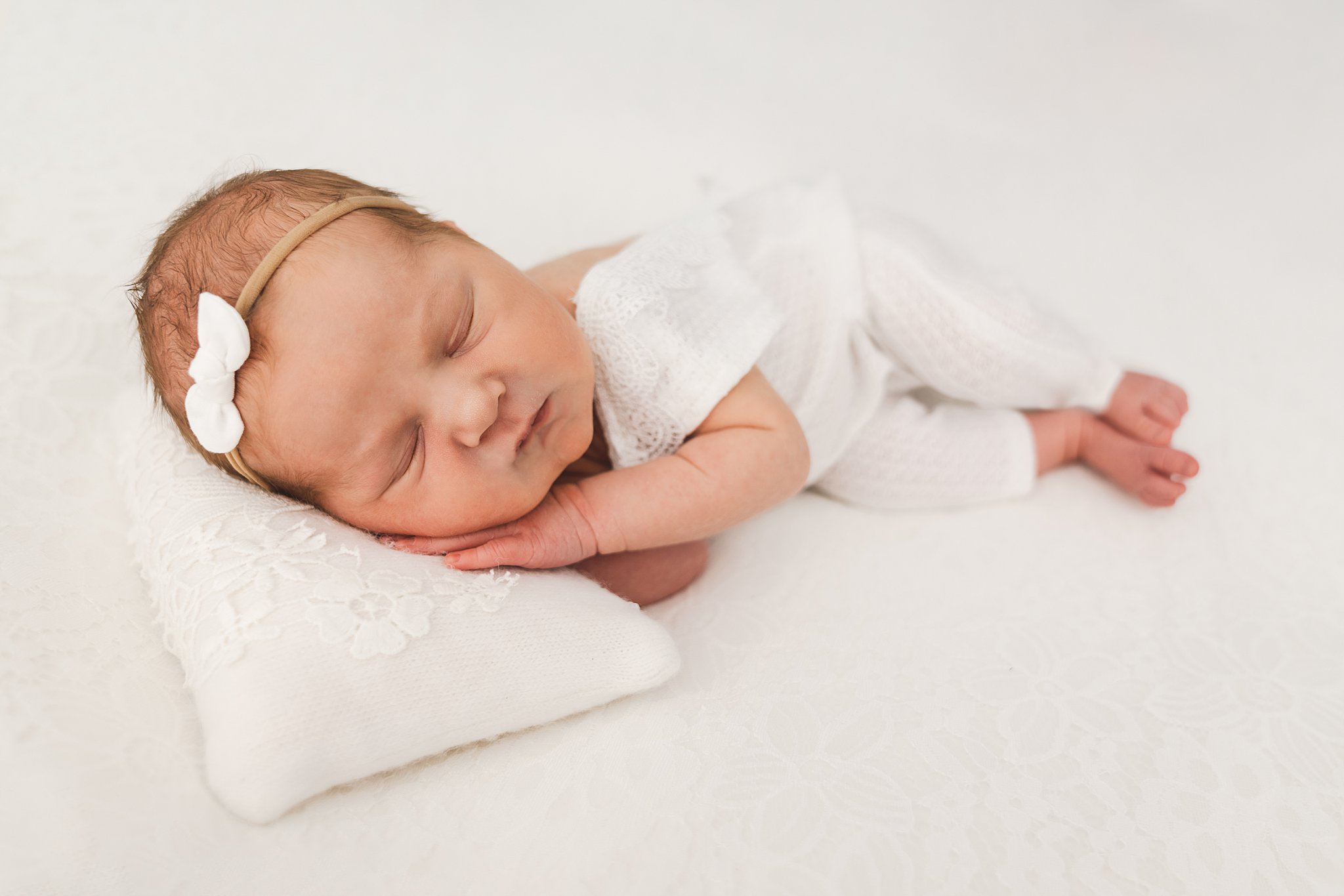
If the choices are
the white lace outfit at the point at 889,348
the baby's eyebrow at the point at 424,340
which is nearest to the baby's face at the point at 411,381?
the baby's eyebrow at the point at 424,340

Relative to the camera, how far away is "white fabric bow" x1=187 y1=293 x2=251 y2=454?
3.55ft

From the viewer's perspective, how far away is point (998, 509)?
1.76 metres

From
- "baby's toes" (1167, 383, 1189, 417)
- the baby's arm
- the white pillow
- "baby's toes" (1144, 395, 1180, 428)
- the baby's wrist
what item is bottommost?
the white pillow

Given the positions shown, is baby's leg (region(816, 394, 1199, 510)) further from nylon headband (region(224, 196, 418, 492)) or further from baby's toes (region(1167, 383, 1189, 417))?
nylon headband (region(224, 196, 418, 492))

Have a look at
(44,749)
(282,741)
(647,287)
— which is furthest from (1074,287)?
(44,749)

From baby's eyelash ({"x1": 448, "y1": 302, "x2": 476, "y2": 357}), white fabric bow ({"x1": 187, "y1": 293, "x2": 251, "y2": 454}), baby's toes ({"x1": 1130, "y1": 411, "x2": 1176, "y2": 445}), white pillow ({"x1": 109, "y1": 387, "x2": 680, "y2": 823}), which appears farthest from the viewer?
baby's toes ({"x1": 1130, "y1": 411, "x2": 1176, "y2": 445})

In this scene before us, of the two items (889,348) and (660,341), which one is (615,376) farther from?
(889,348)

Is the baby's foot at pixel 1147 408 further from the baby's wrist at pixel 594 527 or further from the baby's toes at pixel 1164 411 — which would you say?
the baby's wrist at pixel 594 527

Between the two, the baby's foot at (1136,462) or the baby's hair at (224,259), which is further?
the baby's foot at (1136,462)

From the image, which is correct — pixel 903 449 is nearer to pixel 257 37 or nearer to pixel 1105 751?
pixel 1105 751

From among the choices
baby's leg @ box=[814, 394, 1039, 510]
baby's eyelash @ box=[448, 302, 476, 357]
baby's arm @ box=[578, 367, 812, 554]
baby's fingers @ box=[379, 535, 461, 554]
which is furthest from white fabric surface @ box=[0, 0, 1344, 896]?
baby's eyelash @ box=[448, 302, 476, 357]

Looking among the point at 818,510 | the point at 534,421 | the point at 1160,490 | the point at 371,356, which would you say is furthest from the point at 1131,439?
the point at 371,356

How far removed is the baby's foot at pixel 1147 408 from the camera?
1755 millimetres

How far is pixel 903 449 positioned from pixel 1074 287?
0.83 meters
